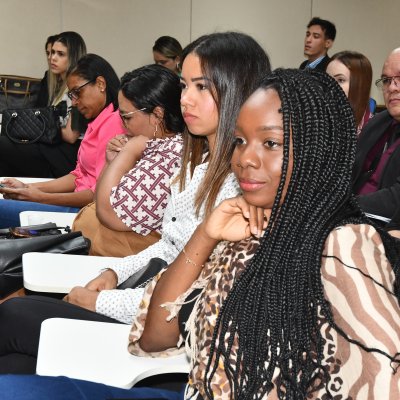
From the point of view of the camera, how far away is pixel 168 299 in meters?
1.38

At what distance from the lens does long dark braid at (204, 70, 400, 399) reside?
3.56ft

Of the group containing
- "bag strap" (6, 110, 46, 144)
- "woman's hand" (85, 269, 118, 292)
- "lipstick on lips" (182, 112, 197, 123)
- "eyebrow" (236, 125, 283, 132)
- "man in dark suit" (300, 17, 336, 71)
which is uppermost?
"man in dark suit" (300, 17, 336, 71)

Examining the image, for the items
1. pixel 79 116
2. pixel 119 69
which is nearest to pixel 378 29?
pixel 119 69

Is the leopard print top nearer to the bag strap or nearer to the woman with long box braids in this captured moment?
the woman with long box braids

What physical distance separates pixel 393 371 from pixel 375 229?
0.25m

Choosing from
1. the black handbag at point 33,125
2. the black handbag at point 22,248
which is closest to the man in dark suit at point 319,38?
the black handbag at point 33,125

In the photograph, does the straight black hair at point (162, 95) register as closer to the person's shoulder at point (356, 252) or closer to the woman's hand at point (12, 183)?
the woman's hand at point (12, 183)

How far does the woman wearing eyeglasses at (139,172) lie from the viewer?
2.20m

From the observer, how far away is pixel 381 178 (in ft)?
7.76

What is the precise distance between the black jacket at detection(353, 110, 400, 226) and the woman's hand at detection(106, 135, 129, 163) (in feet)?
2.96

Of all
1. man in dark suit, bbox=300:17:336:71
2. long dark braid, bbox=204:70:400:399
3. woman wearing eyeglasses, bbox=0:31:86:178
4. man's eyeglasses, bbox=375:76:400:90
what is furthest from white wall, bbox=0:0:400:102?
long dark braid, bbox=204:70:400:399

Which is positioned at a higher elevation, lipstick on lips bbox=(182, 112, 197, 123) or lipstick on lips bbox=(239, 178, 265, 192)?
lipstick on lips bbox=(182, 112, 197, 123)

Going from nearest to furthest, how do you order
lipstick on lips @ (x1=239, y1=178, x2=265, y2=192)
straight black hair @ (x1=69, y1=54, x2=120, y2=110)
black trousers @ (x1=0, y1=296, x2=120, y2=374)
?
1. lipstick on lips @ (x1=239, y1=178, x2=265, y2=192)
2. black trousers @ (x1=0, y1=296, x2=120, y2=374)
3. straight black hair @ (x1=69, y1=54, x2=120, y2=110)

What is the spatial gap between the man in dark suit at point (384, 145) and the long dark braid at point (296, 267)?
1.19 metres
